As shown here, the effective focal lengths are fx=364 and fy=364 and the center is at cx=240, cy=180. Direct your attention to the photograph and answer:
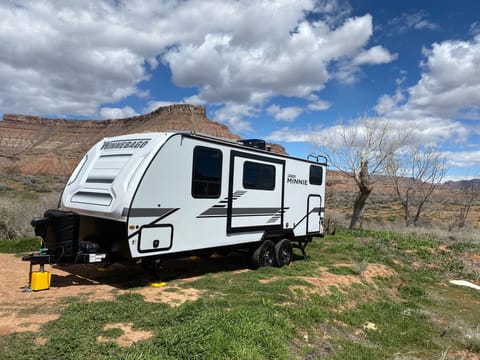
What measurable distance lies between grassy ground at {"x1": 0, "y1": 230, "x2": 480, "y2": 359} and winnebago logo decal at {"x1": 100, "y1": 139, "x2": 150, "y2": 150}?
2675 mm

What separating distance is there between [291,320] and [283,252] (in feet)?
12.6

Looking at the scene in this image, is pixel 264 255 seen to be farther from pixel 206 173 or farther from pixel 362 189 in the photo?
pixel 362 189

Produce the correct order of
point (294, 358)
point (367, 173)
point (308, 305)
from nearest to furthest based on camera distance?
point (294, 358) < point (308, 305) < point (367, 173)

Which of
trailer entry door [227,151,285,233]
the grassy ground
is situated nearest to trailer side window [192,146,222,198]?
trailer entry door [227,151,285,233]

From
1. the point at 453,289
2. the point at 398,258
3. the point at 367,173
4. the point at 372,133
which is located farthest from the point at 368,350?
the point at 372,133

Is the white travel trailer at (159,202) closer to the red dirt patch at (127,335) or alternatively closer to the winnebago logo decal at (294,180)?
the winnebago logo decal at (294,180)

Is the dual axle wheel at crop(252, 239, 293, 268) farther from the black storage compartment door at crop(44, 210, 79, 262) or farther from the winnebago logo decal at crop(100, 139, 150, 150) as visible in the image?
the black storage compartment door at crop(44, 210, 79, 262)

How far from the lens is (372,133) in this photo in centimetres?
2267

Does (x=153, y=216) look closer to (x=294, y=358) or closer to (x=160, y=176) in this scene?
(x=160, y=176)

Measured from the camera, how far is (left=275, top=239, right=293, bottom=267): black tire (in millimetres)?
9566

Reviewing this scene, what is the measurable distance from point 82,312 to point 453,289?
11033 millimetres

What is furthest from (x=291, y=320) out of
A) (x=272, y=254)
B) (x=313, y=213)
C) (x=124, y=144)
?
(x=313, y=213)

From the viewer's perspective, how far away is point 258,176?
881 cm

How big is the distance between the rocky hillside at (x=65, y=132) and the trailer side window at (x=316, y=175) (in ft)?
252
